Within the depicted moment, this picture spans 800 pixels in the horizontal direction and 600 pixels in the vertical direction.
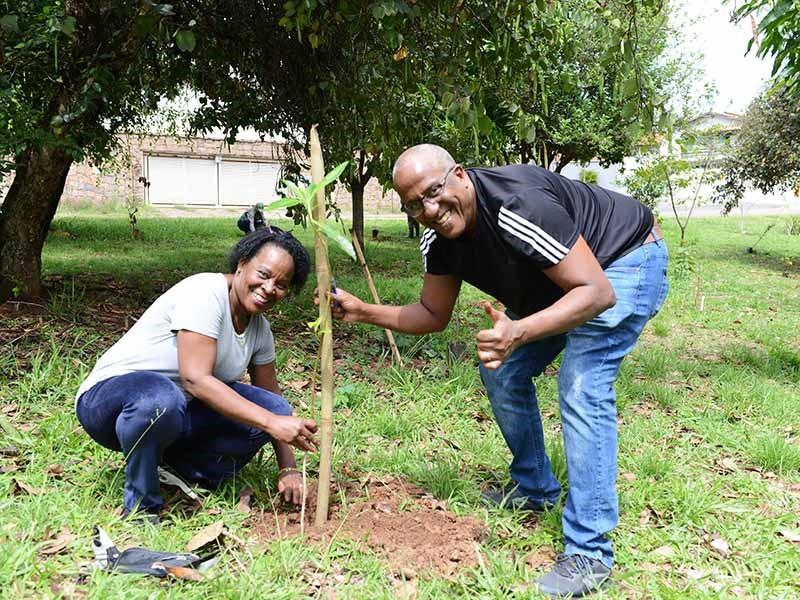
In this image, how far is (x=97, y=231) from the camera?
→ 13055mm

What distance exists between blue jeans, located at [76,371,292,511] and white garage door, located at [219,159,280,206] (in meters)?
22.3

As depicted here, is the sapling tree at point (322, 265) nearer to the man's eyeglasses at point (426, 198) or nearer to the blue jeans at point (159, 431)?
the man's eyeglasses at point (426, 198)

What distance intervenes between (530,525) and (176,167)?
76.1 feet

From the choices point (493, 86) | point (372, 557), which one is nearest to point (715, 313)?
point (493, 86)

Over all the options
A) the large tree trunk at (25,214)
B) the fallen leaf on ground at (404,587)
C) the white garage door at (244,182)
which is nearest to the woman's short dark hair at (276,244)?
the fallen leaf on ground at (404,587)

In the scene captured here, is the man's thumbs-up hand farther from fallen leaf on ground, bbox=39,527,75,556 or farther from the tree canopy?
the tree canopy

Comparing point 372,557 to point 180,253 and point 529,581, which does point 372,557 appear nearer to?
point 529,581

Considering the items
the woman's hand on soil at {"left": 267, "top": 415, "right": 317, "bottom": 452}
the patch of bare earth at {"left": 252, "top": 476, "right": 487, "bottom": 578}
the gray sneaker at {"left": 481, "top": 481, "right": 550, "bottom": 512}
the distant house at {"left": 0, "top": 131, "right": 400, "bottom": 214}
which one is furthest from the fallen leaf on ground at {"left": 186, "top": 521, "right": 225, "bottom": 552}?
the distant house at {"left": 0, "top": 131, "right": 400, "bottom": 214}

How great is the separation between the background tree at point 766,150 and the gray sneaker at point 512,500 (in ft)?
39.6

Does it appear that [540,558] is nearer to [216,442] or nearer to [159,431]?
[216,442]

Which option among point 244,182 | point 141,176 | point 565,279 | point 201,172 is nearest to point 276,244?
point 565,279

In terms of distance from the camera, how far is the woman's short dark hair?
2.60 meters

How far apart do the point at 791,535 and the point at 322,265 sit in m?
2.15

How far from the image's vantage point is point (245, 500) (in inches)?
110
